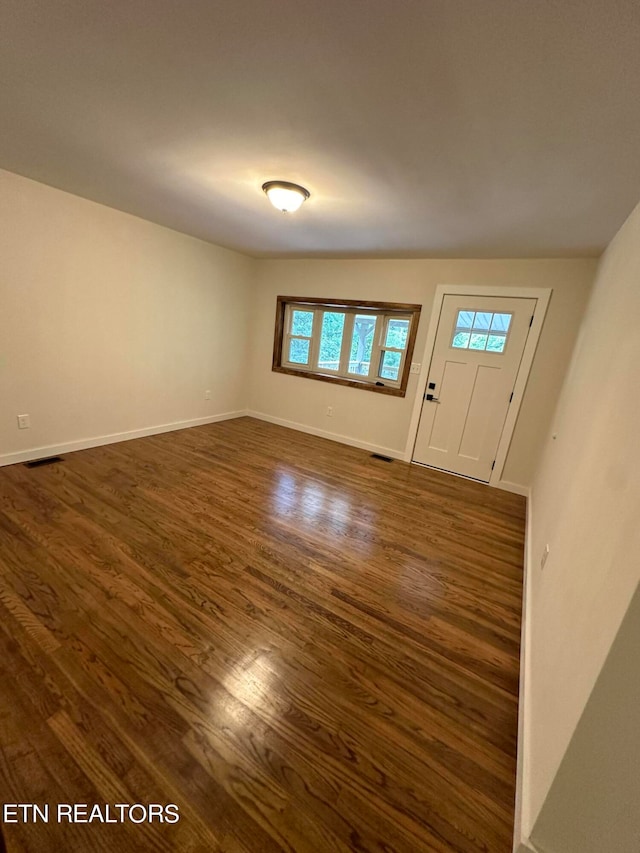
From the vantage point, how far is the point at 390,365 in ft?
13.7

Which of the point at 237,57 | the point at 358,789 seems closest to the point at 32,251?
the point at 237,57

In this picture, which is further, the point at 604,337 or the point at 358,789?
the point at 604,337

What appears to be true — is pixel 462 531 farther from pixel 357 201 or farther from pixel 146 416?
pixel 146 416

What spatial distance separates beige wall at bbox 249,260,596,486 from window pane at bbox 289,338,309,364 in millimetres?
296

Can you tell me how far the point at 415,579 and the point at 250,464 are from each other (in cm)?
204

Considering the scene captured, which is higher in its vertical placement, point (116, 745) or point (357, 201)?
point (357, 201)

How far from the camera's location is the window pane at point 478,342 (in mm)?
3508

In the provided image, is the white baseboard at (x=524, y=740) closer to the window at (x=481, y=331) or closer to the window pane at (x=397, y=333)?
the window at (x=481, y=331)

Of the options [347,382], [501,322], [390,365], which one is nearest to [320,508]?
[347,382]

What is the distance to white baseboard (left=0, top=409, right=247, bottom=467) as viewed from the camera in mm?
2920

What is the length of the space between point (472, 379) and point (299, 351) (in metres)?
2.44

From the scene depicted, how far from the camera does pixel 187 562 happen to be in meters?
1.97

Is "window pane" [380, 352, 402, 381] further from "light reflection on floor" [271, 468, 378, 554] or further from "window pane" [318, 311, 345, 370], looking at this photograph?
"light reflection on floor" [271, 468, 378, 554]

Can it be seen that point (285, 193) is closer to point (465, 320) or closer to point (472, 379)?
point (465, 320)
